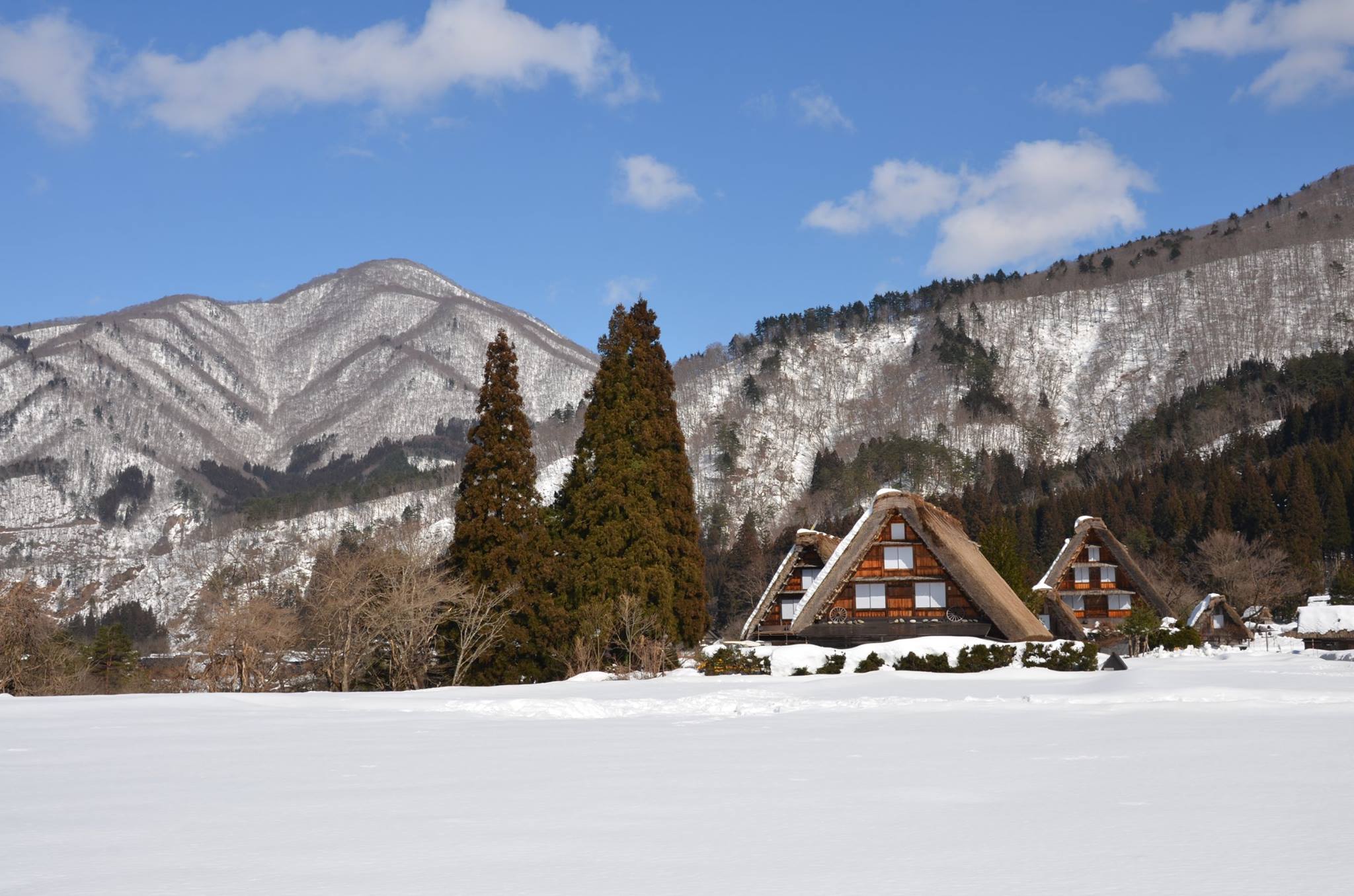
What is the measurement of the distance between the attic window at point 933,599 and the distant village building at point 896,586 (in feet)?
0.07

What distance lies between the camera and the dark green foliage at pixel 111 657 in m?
37.1

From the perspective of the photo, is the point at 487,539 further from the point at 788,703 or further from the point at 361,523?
the point at 361,523

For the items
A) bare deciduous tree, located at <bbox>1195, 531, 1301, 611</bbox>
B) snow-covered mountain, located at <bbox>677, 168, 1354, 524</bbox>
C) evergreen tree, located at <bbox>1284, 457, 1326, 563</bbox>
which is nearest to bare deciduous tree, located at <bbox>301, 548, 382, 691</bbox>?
bare deciduous tree, located at <bbox>1195, 531, 1301, 611</bbox>

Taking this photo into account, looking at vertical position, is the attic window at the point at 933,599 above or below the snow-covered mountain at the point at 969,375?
below

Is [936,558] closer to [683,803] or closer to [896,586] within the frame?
[896,586]

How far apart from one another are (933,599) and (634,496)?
12006 mm

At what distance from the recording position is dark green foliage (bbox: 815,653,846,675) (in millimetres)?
28453

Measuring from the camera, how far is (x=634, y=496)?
3195 cm

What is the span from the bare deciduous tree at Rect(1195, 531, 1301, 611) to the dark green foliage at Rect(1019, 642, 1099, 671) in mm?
41104

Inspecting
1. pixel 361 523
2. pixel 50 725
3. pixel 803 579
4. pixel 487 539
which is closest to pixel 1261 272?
pixel 361 523

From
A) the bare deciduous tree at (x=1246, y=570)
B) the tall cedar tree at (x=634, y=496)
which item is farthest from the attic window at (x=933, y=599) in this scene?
the bare deciduous tree at (x=1246, y=570)

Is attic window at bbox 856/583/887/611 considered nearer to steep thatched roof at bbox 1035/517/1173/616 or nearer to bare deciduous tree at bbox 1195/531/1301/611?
steep thatched roof at bbox 1035/517/1173/616

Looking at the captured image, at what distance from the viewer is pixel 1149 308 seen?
598 ft

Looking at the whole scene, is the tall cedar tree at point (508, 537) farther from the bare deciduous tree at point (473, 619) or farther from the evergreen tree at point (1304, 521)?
the evergreen tree at point (1304, 521)
